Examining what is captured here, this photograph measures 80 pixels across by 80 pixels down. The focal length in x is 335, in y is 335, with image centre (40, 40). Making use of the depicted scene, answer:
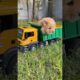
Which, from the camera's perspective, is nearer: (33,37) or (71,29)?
(33,37)

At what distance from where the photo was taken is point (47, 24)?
1897mm

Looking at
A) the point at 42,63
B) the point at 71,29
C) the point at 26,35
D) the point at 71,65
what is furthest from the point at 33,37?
the point at 71,65

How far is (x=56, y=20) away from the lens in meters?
1.88

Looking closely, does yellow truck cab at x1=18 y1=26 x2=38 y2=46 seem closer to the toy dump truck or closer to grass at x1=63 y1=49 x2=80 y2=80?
the toy dump truck

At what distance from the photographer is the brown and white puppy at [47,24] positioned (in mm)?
1865

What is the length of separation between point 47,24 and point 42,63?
22cm

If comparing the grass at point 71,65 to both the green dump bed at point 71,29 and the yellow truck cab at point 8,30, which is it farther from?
the yellow truck cab at point 8,30

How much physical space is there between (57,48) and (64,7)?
24cm

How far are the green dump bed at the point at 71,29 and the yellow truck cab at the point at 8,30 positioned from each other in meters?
0.31

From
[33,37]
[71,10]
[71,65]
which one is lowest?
[71,65]

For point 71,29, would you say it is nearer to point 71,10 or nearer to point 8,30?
point 71,10

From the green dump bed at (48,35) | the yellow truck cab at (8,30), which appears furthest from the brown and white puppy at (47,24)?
the yellow truck cab at (8,30)

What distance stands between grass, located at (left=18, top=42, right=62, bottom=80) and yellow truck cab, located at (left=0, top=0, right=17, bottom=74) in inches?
7.5

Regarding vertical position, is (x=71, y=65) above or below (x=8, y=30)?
below
